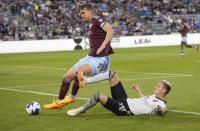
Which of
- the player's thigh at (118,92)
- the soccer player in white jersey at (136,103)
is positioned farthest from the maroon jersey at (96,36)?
the soccer player in white jersey at (136,103)

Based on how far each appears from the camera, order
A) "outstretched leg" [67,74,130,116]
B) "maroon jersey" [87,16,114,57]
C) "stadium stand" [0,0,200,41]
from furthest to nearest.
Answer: "stadium stand" [0,0,200,41] → "maroon jersey" [87,16,114,57] → "outstretched leg" [67,74,130,116]

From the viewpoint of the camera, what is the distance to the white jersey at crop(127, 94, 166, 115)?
8.35 metres

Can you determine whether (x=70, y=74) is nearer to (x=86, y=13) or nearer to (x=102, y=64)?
(x=102, y=64)

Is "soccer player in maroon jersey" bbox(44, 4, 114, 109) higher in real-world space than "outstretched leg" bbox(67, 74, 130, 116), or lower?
higher

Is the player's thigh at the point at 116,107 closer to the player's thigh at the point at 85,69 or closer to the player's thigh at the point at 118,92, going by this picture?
the player's thigh at the point at 118,92

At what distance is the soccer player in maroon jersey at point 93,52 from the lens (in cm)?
902

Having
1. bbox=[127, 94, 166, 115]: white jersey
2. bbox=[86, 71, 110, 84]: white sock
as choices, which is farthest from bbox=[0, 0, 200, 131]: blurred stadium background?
bbox=[86, 71, 110, 84]: white sock

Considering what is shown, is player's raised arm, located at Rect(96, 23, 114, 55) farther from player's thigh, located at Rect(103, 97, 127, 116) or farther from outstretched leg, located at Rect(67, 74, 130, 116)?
player's thigh, located at Rect(103, 97, 127, 116)

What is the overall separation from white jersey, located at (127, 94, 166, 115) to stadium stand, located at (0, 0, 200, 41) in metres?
25.8

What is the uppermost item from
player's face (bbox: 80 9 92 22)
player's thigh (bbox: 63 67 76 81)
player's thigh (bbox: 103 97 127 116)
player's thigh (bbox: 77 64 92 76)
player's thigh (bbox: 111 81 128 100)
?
player's face (bbox: 80 9 92 22)

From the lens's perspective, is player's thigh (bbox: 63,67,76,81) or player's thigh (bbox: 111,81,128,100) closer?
player's thigh (bbox: 111,81,128,100)

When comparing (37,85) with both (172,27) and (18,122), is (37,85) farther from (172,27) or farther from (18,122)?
(172,27)

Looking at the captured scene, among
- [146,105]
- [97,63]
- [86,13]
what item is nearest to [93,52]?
[97,63]

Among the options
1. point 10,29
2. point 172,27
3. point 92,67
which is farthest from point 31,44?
point 92,67
